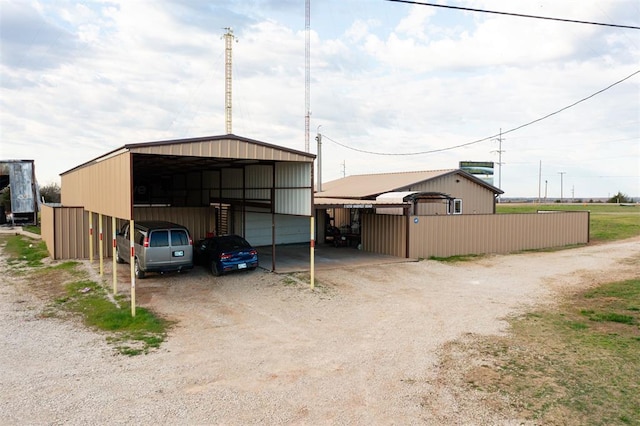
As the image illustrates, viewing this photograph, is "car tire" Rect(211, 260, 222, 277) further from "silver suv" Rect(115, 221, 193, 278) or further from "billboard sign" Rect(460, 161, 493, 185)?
"billboard sign" Rect(460, 161, 493, 185)

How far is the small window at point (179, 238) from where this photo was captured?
1513cm

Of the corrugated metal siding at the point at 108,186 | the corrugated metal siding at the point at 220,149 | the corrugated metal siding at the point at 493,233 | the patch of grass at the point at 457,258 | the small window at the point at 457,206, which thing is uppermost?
the corrugated metal siding at the point at 220,149

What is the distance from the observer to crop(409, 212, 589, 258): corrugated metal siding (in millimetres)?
21297

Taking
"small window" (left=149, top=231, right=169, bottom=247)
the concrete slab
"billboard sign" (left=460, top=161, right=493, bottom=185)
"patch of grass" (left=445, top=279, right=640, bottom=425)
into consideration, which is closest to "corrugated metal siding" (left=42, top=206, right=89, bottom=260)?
"small window" (left=149, top=231, right=169, bottom=247)

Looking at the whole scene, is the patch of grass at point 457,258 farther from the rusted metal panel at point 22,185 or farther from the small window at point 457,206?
the rusted metal panel at point 22,185

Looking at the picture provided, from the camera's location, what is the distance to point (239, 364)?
8.30m

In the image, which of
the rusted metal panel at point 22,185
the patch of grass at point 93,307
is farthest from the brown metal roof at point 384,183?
the rusted metal panel at point 22,185

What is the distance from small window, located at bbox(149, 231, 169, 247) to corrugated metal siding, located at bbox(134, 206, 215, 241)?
7.26 metres

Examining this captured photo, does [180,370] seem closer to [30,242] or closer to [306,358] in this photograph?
[306,358]

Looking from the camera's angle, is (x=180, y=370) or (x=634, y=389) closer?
(x=634, y=389)

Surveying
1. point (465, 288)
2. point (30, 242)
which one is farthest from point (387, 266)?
point (30, 242)

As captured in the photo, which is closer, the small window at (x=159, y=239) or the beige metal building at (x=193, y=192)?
the beige metal building at (x=193, y=192)

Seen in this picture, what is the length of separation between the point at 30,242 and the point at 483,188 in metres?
27.2

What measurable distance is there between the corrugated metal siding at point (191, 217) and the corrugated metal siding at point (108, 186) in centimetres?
328
